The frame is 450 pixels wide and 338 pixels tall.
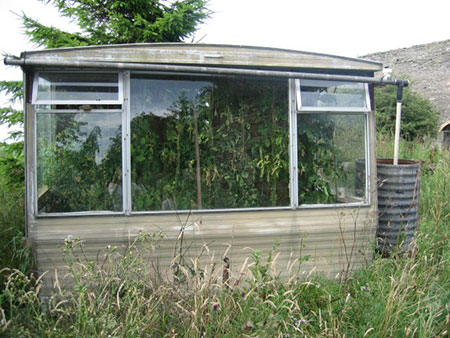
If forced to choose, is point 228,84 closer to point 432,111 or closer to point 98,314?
point 98,314

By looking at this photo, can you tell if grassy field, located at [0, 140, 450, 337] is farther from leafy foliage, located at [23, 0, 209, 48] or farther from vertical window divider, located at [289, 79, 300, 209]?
leafy foliage, located at [23, 0, 209, 48]

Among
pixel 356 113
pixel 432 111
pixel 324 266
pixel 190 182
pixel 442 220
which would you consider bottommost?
pixel 324 266

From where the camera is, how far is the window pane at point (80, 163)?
4023mm

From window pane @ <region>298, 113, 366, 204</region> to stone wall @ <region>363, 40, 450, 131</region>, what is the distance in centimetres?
1567

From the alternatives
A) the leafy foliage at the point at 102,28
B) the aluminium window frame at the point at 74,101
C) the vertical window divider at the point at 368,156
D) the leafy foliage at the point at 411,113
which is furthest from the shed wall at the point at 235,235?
the leafy foliage at the point at 411,113

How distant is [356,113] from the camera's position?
461cm

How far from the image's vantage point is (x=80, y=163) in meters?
4.09

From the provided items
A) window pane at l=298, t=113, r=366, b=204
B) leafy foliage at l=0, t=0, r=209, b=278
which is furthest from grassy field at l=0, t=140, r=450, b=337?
leafy foliage at l=0, t=0, r=209, b=278

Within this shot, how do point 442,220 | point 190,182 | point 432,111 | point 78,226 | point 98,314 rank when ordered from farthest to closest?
point 432,111, point 442,220, point 190,182, point 78,226, point 98,314

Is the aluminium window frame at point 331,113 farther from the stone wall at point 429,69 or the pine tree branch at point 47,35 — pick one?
the stone wall at point 429,69

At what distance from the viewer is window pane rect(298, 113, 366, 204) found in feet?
14.8

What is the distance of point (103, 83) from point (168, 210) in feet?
4.64

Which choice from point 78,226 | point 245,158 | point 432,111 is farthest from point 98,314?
point 432,111

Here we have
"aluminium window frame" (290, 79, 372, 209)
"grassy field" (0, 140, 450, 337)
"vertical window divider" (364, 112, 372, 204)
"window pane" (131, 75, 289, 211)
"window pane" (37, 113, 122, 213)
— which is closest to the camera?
"grassy field" (0, 140, 450, 337)
